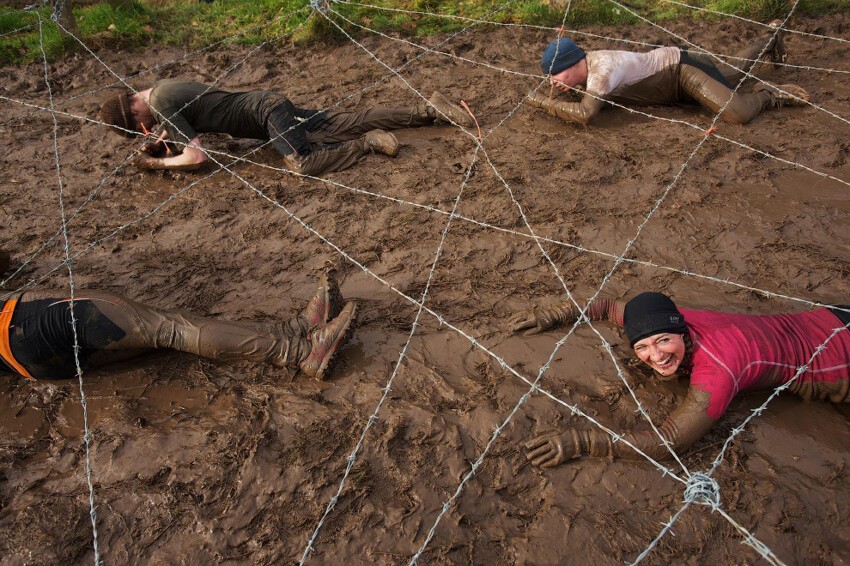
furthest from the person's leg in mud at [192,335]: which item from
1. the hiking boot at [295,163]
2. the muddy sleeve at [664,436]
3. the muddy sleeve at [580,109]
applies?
the muddy sleeve at [580,109]

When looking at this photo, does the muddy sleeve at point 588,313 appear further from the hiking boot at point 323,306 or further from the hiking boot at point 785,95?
the hiking boot at point 785,95

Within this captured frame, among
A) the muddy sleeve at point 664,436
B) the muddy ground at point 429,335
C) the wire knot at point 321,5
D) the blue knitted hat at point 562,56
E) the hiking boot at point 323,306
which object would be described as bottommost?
the muddy ground at point 429,335

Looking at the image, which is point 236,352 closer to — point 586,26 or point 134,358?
point 134,358

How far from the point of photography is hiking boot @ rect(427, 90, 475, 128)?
17.9 ft


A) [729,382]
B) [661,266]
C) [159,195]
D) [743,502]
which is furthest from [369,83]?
[743,502]

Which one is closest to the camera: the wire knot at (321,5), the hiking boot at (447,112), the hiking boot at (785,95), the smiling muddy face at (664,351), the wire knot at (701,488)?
the wire knot at (701,488)

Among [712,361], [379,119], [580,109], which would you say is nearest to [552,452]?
[712,361]

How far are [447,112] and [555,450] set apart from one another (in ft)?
12.0

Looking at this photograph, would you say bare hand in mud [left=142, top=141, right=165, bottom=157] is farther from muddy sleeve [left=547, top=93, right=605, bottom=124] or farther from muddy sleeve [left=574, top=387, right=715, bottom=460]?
muddy sleeve [left=574, top=387, right=715, bottom=460]

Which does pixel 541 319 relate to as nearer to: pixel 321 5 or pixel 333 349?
pixel 333 349

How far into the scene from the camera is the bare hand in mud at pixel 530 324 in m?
3.44

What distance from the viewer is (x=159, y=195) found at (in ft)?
16.7

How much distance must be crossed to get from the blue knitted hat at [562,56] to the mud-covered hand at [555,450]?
11.7 ft

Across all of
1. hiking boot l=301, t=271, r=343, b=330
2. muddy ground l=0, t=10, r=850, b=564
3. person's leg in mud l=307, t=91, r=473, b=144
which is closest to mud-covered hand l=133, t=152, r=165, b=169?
muddy ground l=0, t=10, r=850, b=564
